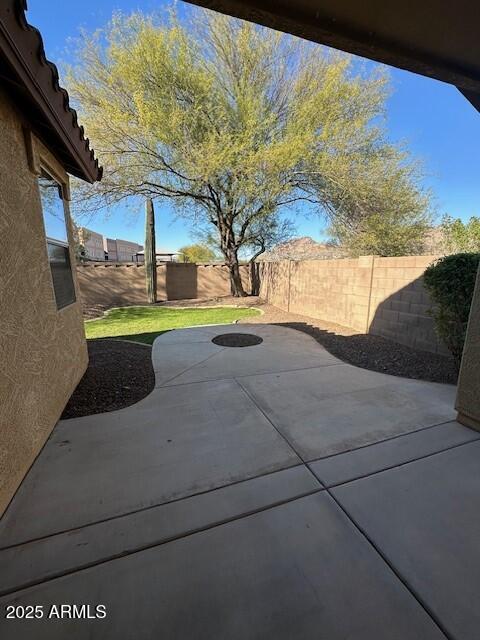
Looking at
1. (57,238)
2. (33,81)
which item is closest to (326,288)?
(57,238)

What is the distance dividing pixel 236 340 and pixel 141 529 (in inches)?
188

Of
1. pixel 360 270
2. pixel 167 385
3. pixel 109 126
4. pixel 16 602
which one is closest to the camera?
pixel 16 602

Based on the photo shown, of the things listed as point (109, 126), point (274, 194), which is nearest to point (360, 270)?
point (274, 194)

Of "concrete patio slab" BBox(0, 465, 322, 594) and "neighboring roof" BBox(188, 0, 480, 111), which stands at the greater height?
"neighboring roof" BBox(188, 0, 480, 111)

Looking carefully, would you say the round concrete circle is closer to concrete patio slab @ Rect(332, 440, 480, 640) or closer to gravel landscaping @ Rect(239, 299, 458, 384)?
gravel landscaping @ Rect(239, 299, 458, 384)

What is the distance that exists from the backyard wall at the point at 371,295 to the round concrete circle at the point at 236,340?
8.65 feet

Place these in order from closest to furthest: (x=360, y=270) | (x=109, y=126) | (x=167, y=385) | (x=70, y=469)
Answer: (x=70, y=469), (x=167, y=385), (x=360, y=270), (x=109, y=126)

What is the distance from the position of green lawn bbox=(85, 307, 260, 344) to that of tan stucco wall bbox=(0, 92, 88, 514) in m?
3.53

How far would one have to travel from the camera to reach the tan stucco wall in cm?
213

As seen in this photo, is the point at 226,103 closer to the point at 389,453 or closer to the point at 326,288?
the point at 326,288

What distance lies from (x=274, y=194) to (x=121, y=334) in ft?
22.4

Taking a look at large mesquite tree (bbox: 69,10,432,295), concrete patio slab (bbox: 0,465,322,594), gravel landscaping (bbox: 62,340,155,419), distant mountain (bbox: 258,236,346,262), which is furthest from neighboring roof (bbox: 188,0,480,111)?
distant mountain (bbox: 258,236,346,262)

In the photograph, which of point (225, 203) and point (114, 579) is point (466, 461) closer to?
point (114, 579)

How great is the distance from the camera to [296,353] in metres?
5.51
